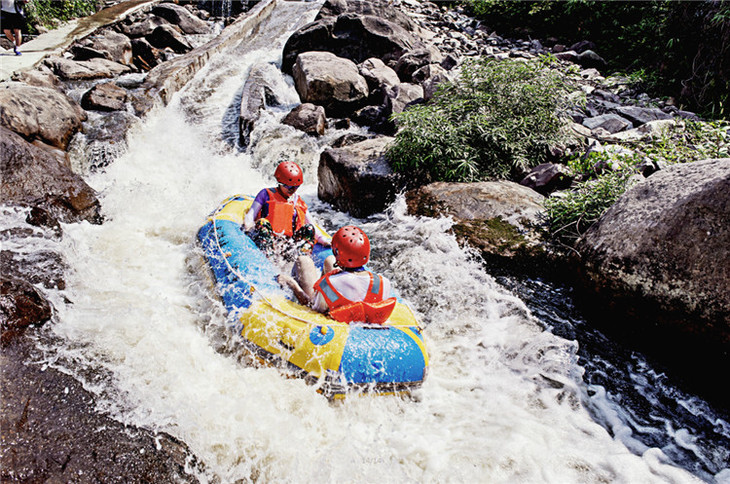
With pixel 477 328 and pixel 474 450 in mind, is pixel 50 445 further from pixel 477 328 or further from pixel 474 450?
pixel 477 328

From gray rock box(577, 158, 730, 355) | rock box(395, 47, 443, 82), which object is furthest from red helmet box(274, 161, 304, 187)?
rock box(395, 47, 443, 82)

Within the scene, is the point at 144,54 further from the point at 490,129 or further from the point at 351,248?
the point at 351,248

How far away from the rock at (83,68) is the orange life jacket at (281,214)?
8.54 meters

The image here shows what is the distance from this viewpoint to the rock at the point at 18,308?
3379mm

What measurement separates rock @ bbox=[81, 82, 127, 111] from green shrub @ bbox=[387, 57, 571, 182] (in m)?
6.31

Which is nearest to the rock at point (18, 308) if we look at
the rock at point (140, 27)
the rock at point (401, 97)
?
the rock at point (401, 97)

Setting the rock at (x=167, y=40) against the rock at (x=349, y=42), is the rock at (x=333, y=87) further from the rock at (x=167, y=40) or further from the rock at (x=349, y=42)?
the rock at (x=167, y=40)

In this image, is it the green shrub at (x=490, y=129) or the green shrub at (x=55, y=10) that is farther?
the green shrub at (x=55, y=10)

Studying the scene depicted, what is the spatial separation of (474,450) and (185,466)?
6.84 ft

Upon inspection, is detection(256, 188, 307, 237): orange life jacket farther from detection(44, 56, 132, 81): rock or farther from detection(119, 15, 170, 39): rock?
detection(119, 15, 170, 39): rock

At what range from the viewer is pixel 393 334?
3.61 meters

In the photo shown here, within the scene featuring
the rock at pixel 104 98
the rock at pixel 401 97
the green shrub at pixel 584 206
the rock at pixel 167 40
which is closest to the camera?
the green shrub at pixel 584 206

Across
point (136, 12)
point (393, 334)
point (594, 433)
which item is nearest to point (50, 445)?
point (393, 334)

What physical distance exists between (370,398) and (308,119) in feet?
22.9
